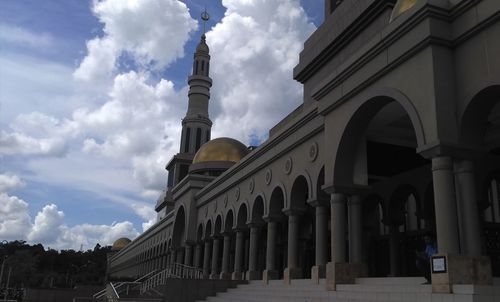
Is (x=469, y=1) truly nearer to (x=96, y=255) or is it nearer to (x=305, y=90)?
(x=305, y=90)

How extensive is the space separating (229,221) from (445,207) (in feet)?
61.7

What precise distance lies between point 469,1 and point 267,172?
13.0m

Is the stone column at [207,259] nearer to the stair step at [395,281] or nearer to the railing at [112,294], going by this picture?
the railing at [112,294]

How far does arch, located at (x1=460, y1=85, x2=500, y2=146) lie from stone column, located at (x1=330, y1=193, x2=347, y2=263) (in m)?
4.40

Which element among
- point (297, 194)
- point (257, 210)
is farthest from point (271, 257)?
point (297, 194)

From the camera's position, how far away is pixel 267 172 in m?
21.9

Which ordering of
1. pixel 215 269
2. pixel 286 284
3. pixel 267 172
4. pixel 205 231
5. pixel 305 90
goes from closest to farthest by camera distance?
pixel 286 284 → pixel 267 172 → pixel 305 90 → pixel 215 269 → pixel 205 231

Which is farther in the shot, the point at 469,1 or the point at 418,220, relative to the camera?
the point at 418,220

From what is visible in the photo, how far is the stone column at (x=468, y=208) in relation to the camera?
30.8ft

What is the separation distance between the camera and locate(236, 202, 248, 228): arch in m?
24.9

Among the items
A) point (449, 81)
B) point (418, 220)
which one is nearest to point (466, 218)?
point (449, 81)

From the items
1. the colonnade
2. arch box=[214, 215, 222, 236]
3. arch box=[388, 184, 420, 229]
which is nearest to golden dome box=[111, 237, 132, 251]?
arch box=[214, 215, 222, 236]

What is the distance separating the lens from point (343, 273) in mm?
12781

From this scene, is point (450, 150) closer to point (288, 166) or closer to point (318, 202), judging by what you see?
point (318, 202)
